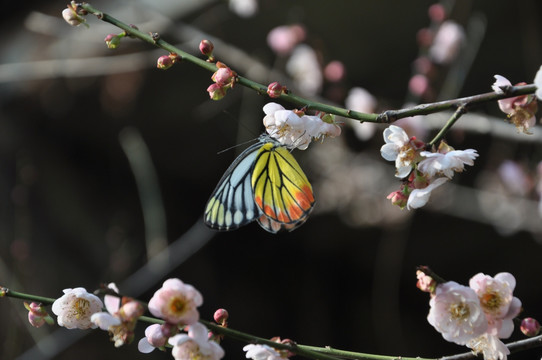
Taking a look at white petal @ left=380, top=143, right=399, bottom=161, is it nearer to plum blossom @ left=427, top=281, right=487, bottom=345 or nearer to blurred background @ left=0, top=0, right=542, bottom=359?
plum blossom @ left=427, top=281, right=487, bottom=345

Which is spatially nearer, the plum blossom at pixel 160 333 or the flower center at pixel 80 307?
the plum blossom at pixel 160 333

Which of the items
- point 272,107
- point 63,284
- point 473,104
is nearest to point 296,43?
point 63,284

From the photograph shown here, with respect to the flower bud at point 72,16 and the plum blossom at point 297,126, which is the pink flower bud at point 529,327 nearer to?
the plum blossom at point 297,126

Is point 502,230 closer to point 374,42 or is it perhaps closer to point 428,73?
point 428,73

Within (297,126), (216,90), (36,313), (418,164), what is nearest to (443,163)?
(418,164)

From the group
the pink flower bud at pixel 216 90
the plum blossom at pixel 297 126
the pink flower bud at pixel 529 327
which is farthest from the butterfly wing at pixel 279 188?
the pink flower bud at pixel 529 327

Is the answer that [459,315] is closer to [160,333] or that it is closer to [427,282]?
[427,282]

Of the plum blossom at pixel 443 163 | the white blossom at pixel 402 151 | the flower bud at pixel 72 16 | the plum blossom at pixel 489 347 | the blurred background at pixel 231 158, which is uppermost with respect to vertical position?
the blurred background at pixel 231 158
